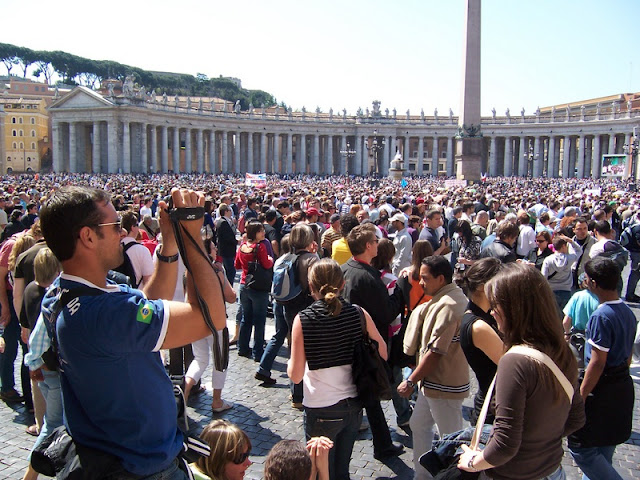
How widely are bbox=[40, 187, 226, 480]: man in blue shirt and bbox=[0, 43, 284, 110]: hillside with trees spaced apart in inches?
4389

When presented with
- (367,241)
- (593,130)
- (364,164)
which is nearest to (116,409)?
(367,241)

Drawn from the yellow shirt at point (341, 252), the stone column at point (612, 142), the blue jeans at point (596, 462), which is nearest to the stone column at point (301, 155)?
the stone column at point (612, 142)

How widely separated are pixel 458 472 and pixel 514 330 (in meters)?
0.81

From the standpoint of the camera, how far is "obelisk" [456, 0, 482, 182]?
3212cm

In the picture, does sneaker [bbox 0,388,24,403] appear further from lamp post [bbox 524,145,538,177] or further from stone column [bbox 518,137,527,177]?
lamp post [bbox 524,145,538,177]

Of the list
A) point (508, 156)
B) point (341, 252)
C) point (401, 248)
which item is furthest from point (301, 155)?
point (341, 252)

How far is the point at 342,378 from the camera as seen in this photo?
157 inches

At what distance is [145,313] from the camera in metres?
2.21

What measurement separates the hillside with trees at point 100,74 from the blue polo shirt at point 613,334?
11104 centimetres

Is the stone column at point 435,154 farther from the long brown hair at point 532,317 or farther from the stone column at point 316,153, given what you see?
the long brown hair at point 532,317

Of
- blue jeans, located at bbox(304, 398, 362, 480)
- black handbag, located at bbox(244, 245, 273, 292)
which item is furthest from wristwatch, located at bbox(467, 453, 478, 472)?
black handbag, located at bbox(244, 245, 273, 292)

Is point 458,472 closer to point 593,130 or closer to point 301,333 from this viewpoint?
point 301,333

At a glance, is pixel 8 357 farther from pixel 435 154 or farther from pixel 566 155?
pixel 435 154

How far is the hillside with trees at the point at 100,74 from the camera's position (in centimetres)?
10619
